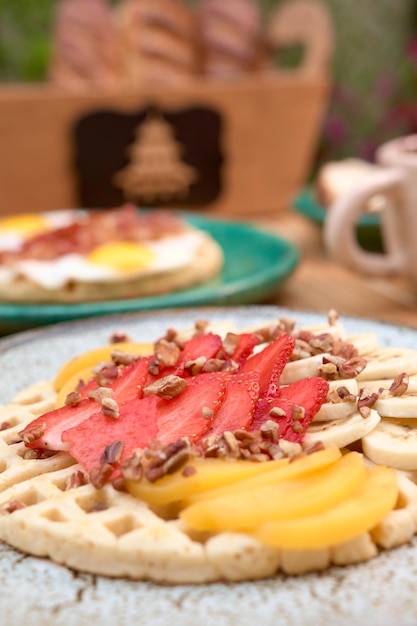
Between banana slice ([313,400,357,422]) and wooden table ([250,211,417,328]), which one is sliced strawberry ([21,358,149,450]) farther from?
wooden table ([250,211,417,328])

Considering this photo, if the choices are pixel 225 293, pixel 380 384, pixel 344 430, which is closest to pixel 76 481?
pixel 344 430

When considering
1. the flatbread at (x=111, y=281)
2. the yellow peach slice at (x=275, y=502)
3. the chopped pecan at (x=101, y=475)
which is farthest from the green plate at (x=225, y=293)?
the yellow peach slice at (x=275, y=502)

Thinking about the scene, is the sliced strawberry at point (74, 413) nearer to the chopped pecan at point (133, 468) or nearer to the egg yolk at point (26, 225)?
the chopped pecan at point (133, 468)

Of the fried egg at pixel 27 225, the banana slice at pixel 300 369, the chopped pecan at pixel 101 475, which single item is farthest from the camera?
the fried egg at pixel 27 225

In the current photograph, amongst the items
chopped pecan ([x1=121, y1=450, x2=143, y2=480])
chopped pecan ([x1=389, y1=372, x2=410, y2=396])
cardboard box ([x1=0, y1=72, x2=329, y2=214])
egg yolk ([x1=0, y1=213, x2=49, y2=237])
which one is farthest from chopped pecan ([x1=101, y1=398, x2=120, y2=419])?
cardboard box ([x1=0, y1=72, x2=329, y2=214])

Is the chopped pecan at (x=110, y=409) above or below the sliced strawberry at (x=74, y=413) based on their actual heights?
above

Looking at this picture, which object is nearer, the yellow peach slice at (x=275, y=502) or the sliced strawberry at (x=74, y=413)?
the yellow peach slice at (x=275, y=502)
